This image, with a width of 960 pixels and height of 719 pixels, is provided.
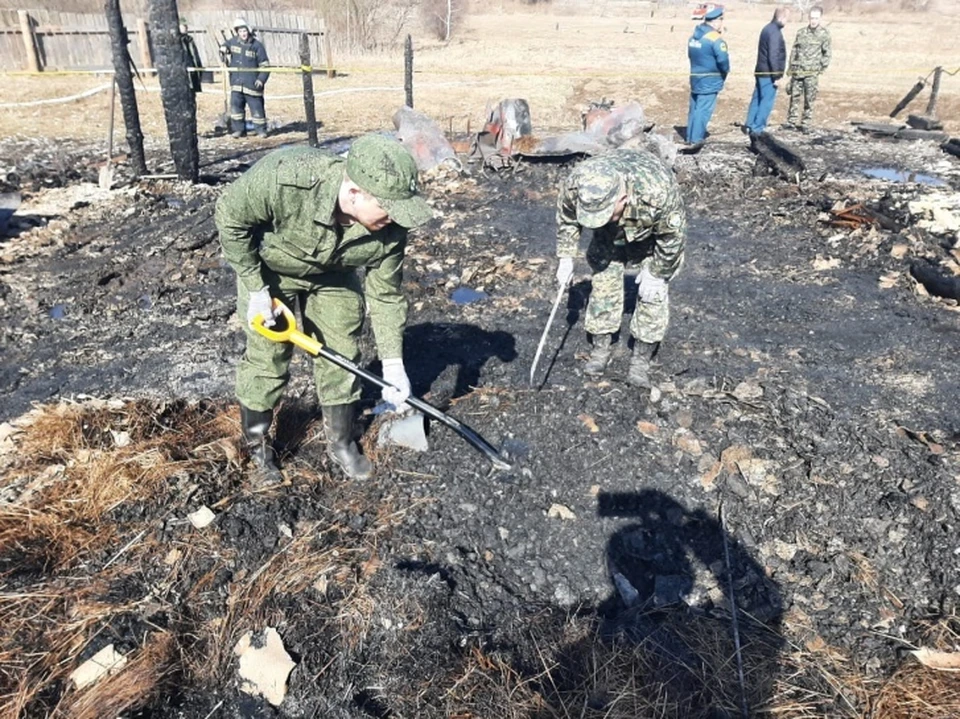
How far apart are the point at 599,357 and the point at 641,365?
30 centimetres

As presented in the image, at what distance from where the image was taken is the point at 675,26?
31672mm

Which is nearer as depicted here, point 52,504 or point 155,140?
point 52,504

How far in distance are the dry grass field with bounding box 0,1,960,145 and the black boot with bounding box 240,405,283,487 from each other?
7227mm

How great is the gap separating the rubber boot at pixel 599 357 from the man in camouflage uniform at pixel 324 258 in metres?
1.61

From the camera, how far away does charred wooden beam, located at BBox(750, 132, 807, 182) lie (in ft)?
26.9

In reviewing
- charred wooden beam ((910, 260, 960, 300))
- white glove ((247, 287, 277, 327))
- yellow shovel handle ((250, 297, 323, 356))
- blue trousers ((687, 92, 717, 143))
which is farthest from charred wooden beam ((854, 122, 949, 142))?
white glove ((247, 287, 277, 327))

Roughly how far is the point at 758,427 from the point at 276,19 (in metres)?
19.9

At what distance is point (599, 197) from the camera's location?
3.25 meters

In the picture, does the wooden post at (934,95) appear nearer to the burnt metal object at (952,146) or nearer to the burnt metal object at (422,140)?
the burnt metal object at (952,146)

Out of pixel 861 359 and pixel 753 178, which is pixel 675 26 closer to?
pixel 753 178

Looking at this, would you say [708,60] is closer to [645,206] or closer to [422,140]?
[422,140]

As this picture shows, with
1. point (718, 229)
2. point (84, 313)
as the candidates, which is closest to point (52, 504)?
point (84, 313)

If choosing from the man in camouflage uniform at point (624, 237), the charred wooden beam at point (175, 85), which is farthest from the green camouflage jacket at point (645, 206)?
the charred wooden beam at point (175, 85)

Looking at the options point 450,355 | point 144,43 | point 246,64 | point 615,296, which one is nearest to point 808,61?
point 615,296
